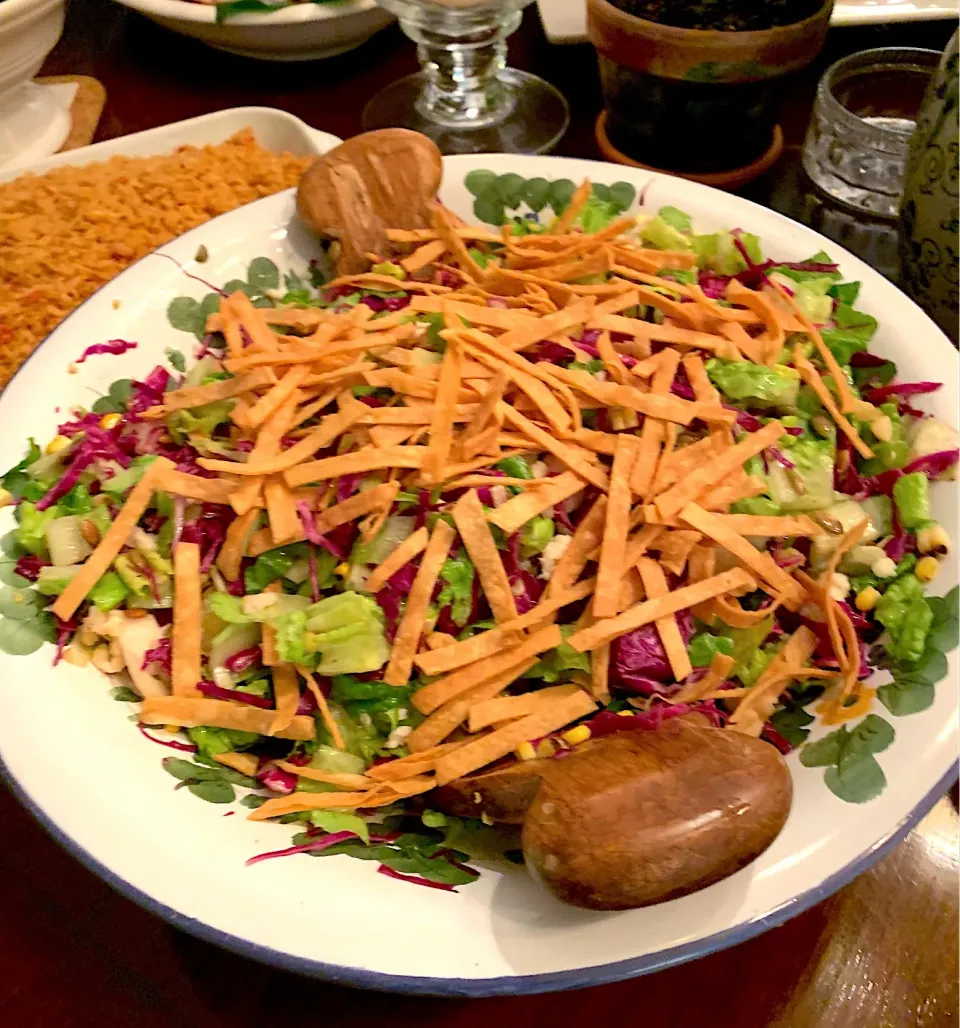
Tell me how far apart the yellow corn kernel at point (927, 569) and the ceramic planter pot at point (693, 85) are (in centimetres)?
80

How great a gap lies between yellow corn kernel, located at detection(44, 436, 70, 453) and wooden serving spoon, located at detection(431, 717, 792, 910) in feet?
1.89

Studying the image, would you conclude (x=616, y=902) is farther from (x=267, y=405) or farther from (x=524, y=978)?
(x=267, y=405)

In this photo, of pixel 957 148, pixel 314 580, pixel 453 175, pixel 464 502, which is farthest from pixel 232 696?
pixel 957 148

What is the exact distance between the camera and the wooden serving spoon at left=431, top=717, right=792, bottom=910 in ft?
1.90

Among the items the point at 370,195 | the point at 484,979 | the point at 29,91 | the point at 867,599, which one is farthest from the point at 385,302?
the point at 29,91

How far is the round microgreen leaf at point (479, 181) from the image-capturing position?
3.69 feet

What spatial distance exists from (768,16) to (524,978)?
1385 millimetres

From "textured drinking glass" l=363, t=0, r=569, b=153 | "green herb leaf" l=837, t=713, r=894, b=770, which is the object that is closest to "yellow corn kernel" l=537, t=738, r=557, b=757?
"green herb leaf" l=837, t=713, r=894, b=770

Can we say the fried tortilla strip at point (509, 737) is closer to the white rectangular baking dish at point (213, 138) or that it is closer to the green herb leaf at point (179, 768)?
the green herb leaf at point (179, 768)

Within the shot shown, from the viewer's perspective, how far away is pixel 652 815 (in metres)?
0.60

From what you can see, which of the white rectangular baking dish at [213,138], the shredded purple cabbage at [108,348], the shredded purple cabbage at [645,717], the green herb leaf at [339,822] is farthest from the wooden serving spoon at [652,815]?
the white rectangular baking dish at [213,138]

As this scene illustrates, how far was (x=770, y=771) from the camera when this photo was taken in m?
0.63

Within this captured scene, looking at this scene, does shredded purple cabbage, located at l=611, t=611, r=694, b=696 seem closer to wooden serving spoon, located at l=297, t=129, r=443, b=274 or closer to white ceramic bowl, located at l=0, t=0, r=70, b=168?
wooden serving spoon, located at l=297, t=129, r=443, b=274

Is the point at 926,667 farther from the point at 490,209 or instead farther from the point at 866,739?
the point at 490,209
